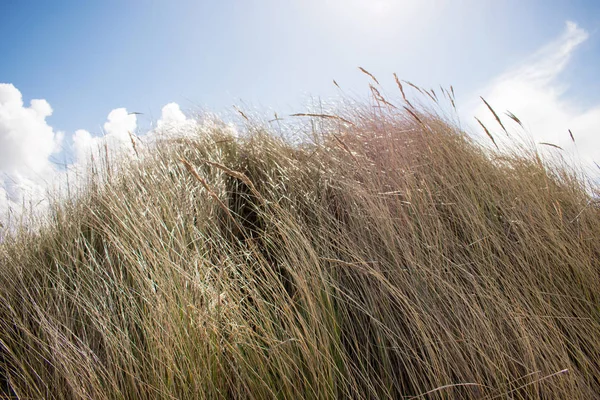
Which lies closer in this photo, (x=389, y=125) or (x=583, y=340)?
(x=583, y=340)

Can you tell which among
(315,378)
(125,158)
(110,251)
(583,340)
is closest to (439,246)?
(583,340)

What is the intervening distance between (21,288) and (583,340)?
108 inches

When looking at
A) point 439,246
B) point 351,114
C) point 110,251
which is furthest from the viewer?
point 351,114

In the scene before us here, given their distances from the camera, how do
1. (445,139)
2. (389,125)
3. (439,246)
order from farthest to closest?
(389,125), (445,139), (439,246)

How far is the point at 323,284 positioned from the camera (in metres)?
1.52

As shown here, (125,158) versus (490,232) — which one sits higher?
(125,158)

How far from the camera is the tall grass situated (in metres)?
1.16

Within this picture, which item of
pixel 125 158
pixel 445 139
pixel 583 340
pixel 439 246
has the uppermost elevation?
pixel 125 158

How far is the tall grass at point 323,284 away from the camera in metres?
1.16

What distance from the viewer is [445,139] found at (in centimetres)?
260

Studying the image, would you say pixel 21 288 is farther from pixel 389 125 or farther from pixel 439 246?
pixel 389 125

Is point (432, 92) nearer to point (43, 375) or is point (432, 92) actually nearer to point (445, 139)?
point (445, 139)

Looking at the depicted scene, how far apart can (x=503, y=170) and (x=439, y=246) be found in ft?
3.68

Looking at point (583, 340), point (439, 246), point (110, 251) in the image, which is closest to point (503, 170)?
point (439, 246)
